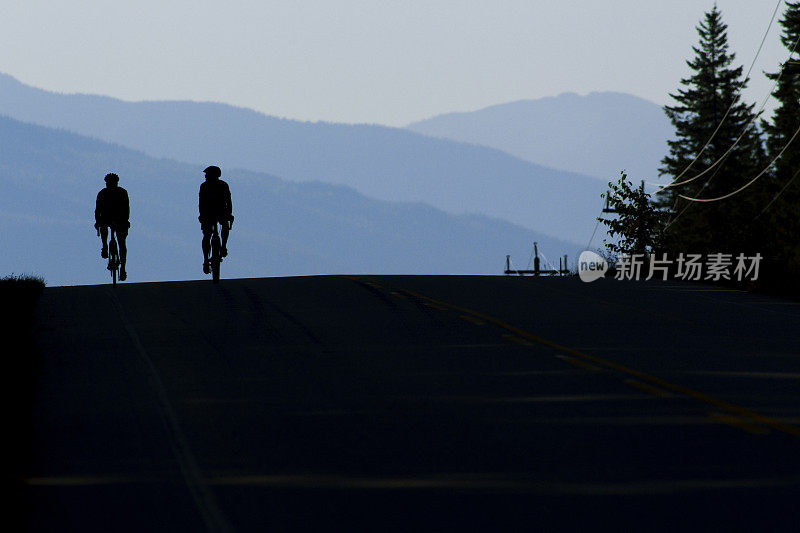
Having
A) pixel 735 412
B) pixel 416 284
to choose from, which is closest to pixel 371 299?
pixel 416 284

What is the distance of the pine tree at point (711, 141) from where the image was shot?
301 feet

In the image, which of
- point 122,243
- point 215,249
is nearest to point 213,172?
point 215,249

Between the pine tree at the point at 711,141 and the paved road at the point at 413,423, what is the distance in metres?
69.8

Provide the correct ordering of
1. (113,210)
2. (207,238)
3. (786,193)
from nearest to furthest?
(113,210), (207,238), (786,193)

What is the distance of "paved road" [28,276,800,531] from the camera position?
7.92 m

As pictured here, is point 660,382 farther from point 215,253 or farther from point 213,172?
point 215,253

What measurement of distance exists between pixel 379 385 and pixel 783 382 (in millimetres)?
3938

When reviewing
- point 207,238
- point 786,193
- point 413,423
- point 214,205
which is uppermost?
point 786,193

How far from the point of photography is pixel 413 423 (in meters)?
10.9

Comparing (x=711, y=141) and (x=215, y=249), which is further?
(x=711, y=141)

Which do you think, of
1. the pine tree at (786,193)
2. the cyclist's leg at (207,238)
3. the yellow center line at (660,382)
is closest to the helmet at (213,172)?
the cyclist's leg at (207,238)

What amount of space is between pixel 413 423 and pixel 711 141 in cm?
9579

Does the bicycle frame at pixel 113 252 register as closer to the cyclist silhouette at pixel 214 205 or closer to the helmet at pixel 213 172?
the cyclist silhouette at pixel 214 205

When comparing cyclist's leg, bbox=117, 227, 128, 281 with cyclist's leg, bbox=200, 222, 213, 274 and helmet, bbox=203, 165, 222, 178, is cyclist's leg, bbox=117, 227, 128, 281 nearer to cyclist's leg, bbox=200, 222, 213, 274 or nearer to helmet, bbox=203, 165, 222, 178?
cyclist's leg, bbox=200, 222, 213, 274
